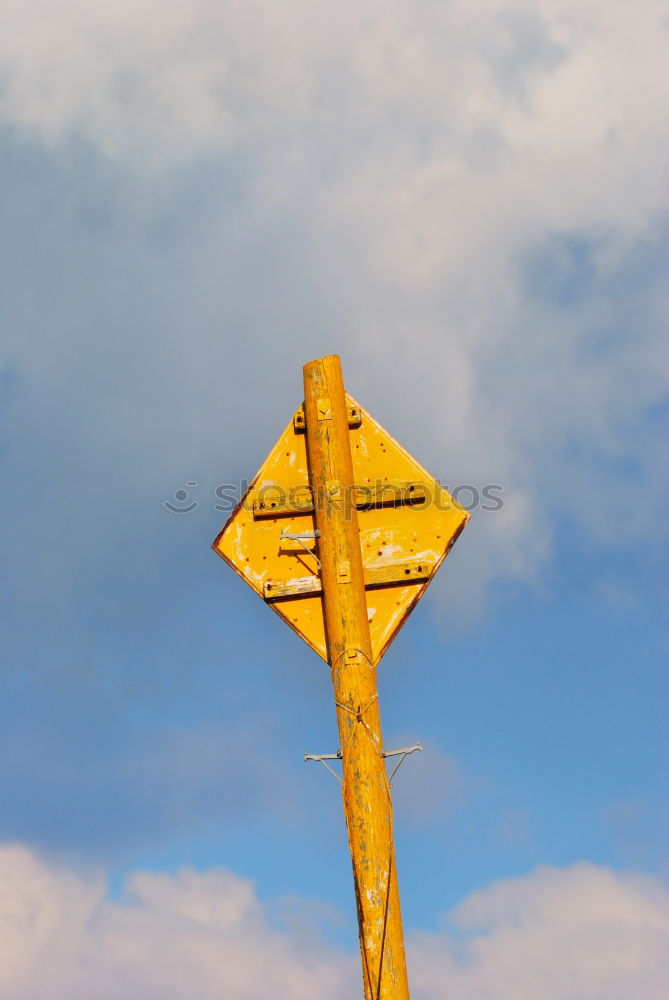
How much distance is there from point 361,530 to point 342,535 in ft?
1.22

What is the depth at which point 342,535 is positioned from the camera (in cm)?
934

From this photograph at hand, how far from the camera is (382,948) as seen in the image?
317 inches

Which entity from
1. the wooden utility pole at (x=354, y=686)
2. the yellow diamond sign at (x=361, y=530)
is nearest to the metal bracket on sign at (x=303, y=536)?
the yellow diamond sign at (x=361, y=530)

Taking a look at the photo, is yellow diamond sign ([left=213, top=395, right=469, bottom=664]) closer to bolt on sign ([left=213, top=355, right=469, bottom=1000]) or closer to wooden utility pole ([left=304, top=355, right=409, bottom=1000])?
bolt on sign ([left=213, top=355, right=469, bottom=1000])

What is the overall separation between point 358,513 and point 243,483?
45.3 inches

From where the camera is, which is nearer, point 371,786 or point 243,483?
point 371,786

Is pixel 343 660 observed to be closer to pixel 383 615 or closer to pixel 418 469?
pixel 383 615

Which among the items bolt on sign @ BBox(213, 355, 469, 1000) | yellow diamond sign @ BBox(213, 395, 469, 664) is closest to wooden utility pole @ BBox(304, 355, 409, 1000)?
bolt on sign @ BBox(213, 355, 469, 1000)

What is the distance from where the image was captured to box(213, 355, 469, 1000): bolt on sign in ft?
29.5

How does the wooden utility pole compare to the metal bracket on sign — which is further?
the metal bracket on sign

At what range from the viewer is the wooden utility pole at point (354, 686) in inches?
319

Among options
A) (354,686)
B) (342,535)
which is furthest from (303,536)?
(354,686)

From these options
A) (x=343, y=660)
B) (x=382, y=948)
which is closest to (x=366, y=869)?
(x=382, y=948)

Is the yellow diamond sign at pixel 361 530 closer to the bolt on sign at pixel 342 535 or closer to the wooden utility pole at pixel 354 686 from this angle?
the bolt on sign at pixel 342 535
